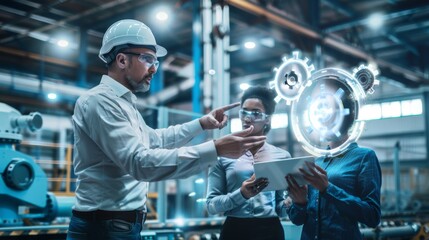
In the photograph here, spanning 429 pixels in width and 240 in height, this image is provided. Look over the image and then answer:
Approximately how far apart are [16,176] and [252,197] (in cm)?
252

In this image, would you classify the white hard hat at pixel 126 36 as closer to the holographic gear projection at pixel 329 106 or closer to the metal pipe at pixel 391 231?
the holographic gear projection at pixel 329 106

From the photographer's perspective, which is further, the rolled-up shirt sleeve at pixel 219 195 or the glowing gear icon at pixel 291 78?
the glowing gear icon at pixel 291 78

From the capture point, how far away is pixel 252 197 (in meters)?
2.72

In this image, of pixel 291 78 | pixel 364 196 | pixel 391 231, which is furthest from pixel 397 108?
pixel 364 196

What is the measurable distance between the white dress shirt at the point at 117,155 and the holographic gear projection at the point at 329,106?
0.82m

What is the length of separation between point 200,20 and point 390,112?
7.23 m

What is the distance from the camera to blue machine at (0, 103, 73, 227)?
4.20 m

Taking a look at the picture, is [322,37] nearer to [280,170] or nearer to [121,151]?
[280,170]

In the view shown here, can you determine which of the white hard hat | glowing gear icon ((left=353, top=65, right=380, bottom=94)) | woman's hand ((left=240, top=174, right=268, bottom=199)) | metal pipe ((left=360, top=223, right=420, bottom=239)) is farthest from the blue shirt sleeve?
metal pipe ((left=360, top=223, right=420, bottom=239))

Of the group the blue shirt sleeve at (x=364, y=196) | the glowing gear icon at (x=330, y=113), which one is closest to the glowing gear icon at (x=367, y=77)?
the glowing gear icon at (x=330, y=113)

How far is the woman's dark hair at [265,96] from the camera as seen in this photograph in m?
2.94

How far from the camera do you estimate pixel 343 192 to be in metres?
2.22

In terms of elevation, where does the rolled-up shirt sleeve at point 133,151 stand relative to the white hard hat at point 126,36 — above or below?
below

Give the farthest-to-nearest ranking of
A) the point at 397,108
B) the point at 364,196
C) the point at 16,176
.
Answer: the point at 397,108 → the point at 16,176 → the point at 364,196
